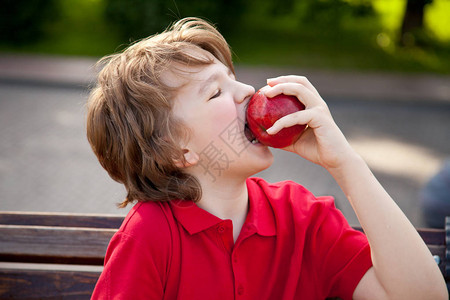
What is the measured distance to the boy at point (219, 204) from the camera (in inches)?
70.1

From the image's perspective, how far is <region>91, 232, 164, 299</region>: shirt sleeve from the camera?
5.57 feet

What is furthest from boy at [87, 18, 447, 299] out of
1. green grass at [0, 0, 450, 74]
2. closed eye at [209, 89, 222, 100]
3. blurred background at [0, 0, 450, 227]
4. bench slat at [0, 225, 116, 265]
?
green grass at [0, 0, 450, 74]

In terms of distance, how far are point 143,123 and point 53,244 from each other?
0.71 m

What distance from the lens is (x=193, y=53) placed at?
2.00 meters

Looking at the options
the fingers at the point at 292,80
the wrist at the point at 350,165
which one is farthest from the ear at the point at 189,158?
the wrist at the point at 350,165

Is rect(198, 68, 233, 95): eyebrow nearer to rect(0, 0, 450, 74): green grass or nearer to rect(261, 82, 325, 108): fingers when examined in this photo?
rect(261, 82, 325, 108): fingers

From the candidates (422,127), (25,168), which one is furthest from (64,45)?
(422,127)

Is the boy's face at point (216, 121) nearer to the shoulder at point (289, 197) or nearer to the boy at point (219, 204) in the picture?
the boy at point (219, 204)

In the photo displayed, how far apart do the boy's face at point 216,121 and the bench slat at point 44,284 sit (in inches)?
29.7

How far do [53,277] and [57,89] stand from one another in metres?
6.84

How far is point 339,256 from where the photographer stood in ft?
6.45

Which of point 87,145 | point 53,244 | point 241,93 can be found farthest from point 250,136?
point 87,145

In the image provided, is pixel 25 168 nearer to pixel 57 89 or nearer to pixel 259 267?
pixel 57 89

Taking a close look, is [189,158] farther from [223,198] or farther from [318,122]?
[318,122]
